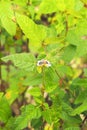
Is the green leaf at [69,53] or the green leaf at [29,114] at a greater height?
the green leaf at [69,53]

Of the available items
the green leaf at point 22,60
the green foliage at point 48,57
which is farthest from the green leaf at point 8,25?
the green leaf at point 22,60

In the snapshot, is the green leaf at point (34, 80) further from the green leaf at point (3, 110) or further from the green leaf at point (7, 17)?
the green leaf at point (7, 17)

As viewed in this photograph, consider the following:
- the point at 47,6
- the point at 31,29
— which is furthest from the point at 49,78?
the point at 47,6

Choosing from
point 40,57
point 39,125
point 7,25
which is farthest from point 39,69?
point 39,125

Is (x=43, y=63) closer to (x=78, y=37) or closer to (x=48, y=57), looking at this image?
(x=48, y=57)

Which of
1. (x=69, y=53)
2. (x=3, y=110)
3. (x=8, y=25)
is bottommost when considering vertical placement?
(x=3, y=110)

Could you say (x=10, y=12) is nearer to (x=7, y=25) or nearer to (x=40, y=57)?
(x=7, y=25)
